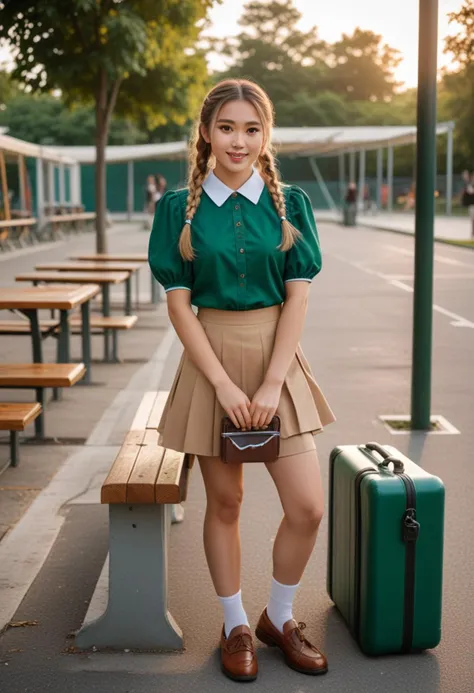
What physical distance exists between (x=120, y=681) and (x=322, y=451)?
3.41 meters

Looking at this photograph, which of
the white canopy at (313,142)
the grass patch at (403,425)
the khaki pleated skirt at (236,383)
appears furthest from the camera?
the white canopy at (313,142)

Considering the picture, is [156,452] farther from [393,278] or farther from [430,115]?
[393,278]

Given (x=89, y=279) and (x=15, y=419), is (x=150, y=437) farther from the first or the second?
Answer: (x=89, y=279)

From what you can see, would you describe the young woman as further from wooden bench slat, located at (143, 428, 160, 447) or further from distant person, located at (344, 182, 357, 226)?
distant person, located at (344, 182, 357, 226)

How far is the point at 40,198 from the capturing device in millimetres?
35719

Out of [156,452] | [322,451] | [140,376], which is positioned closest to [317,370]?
[140,376]

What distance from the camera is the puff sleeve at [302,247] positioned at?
3615 millimetres

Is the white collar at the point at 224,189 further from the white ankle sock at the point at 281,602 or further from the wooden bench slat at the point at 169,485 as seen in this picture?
the white ankle sock at the point at 281,602

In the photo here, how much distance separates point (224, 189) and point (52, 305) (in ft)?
13.7

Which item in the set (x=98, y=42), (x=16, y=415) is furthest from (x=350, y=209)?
(x=16, y=415)

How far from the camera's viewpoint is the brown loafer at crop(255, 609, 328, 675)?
3674mm

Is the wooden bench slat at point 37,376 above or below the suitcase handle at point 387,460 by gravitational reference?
below

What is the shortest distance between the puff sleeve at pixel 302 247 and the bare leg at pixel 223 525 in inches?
27.1

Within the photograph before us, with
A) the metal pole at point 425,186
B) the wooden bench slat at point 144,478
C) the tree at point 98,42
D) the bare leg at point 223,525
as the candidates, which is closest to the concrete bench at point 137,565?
the wooden bench slat at point 144,478
